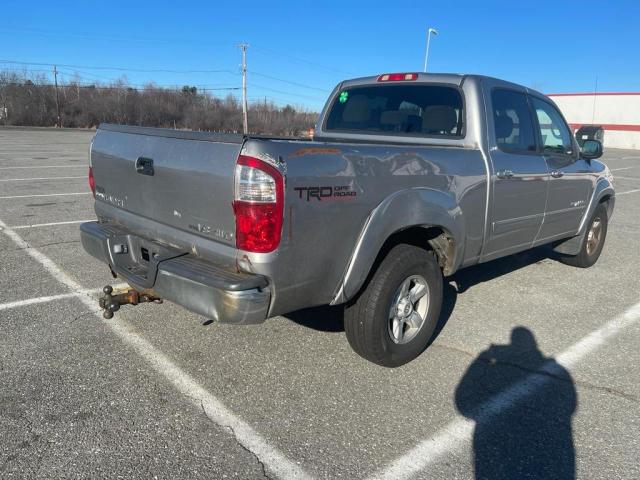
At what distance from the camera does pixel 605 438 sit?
2.74 meters

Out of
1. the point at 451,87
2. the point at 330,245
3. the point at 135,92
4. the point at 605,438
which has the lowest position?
the point at 605,438

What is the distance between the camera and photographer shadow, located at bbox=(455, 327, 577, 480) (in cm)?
251

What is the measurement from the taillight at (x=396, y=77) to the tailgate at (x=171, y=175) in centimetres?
229

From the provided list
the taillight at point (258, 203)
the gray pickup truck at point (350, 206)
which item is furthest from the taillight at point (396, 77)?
the taillight at point (258, 203)

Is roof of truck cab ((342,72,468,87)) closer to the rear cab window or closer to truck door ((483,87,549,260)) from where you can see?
the rear cab window

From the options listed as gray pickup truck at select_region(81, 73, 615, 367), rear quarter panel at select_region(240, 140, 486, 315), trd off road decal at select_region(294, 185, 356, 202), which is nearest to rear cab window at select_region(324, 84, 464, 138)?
gray pickup truck at select_region(81, 73, 615, 367)

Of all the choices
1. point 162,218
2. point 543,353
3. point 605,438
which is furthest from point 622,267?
point 162,218

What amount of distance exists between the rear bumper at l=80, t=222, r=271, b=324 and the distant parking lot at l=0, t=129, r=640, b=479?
2.01 feet

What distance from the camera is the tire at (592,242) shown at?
5898mm

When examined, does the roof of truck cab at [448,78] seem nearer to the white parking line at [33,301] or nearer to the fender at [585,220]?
the fender at [585,220]

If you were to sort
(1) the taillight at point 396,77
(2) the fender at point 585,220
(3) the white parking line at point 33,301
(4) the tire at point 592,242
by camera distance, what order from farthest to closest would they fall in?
(4) the tire at point 592,242 → (2) the fender at point 585,220 → (1) the taillight at point 396,77 → (3) the white parking line at point 33,301

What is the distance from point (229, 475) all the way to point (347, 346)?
1.52m

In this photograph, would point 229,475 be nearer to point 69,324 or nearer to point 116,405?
point 116,405

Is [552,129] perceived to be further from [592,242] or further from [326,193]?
[326,193]
